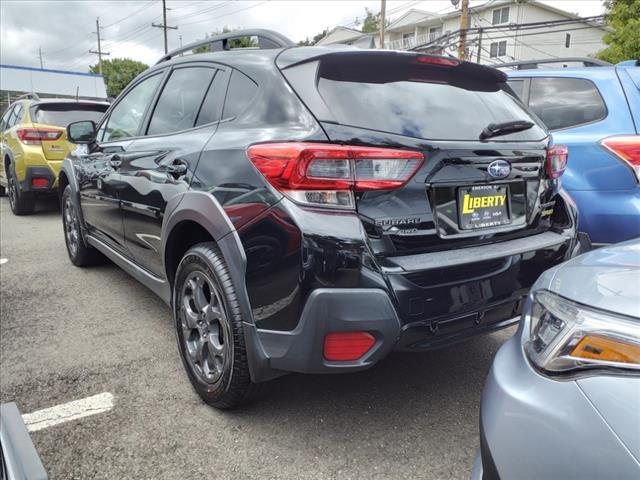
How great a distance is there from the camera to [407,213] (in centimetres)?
196

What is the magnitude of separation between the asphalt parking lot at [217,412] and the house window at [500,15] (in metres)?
42.5

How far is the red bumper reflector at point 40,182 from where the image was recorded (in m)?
7.11

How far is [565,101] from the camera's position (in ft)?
12.9

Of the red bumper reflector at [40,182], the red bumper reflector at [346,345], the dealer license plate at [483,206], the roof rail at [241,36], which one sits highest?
the roof rail at [241,36]

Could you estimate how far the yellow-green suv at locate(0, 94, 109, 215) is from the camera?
711 centimetres

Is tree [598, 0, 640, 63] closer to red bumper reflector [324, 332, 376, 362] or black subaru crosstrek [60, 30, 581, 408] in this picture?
black subaru crosstrek [60, 30, 581, 408]

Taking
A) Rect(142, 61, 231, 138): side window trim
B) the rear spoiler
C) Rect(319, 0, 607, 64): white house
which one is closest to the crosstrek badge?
the rear spoiler

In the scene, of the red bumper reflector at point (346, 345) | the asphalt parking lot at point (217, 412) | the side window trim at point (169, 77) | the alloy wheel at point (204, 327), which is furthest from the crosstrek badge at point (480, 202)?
the side window trim at point (169, 77)

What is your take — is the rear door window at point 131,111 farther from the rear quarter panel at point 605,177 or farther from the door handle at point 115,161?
the rear quarter panel at point 605,177

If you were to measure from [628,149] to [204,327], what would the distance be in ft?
9.12

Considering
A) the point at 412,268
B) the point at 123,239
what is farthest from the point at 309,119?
the point at 123,239

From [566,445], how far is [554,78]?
3717mm

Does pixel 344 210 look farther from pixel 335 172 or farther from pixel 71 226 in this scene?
pixel 71 226

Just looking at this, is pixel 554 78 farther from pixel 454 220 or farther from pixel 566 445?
pixel 566 445
